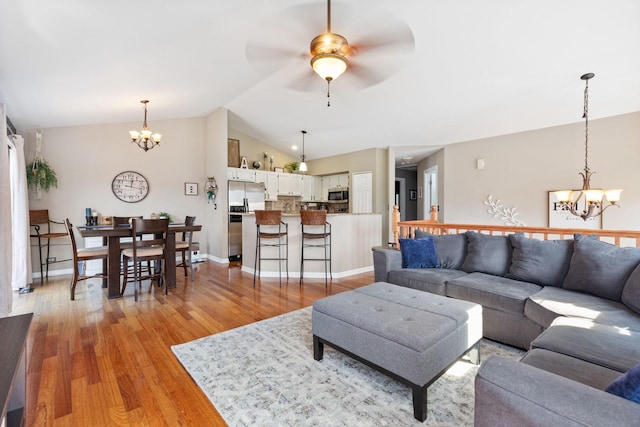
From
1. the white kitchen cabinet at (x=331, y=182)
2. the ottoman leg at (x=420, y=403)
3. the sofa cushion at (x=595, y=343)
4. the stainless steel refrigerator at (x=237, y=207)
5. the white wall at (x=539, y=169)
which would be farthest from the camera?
A: the white kitchen cabinet at (x=331, y=182)

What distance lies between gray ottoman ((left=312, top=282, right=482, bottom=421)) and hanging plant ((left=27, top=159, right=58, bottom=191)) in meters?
5.30

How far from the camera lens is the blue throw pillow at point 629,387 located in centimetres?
82

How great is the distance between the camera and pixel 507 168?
5.32 m

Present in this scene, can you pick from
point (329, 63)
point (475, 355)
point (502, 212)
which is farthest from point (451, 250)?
point (502, 212)

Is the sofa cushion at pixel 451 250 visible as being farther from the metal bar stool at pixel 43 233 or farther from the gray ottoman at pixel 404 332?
the metal bar stool at pixel 43 233

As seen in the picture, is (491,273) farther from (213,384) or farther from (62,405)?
(62,405)

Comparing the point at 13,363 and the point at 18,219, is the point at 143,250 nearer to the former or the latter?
the point at 18,219

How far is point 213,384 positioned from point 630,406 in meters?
1.97

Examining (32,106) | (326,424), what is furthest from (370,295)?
(32,106)

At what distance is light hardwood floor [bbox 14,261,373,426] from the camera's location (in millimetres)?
1618

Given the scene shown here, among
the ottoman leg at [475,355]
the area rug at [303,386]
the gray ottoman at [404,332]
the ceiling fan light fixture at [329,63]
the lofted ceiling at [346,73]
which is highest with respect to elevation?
the lofted ceiling at [346,73]

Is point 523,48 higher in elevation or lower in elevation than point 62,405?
higher

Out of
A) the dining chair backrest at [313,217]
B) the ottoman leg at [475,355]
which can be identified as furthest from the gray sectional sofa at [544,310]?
the dining chair backrest at [313,217]

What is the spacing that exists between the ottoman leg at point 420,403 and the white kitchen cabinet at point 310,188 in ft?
22.7
